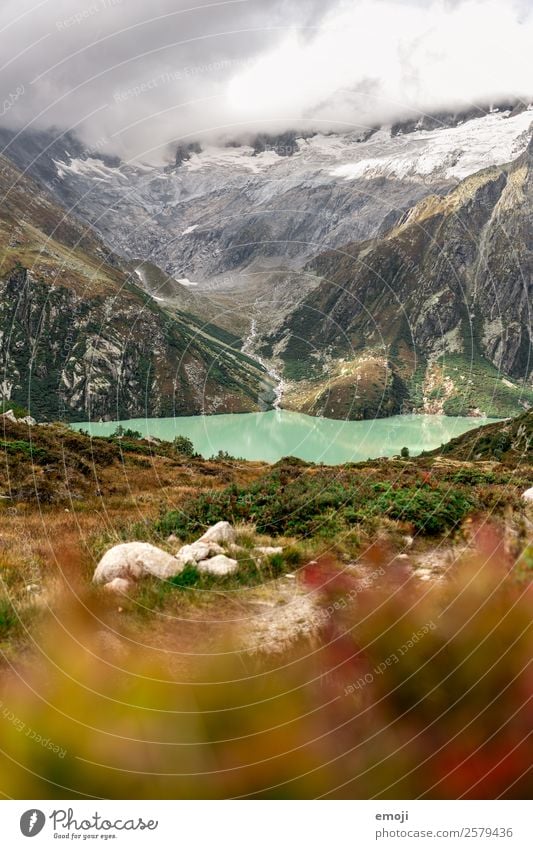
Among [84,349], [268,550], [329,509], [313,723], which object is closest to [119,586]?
[268,550]

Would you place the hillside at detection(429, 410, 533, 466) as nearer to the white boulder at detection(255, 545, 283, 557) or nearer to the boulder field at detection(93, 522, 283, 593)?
the white boulder at detection(255, 545, 283, 557)

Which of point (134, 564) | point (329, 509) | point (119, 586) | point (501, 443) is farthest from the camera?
point (501, 443)

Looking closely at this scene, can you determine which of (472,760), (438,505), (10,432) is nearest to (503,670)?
(472,760)

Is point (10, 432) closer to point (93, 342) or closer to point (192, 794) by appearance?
point (192, 794)

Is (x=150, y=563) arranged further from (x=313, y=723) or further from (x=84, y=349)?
(x=84, y=349)

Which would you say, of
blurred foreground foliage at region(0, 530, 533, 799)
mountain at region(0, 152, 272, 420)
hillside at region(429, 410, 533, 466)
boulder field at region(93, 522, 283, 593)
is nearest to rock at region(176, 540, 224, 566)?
boulder field at region(93, 522, 283, 593)

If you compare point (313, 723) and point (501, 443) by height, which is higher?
point (501, 443)

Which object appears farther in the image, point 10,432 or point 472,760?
point 10,432
